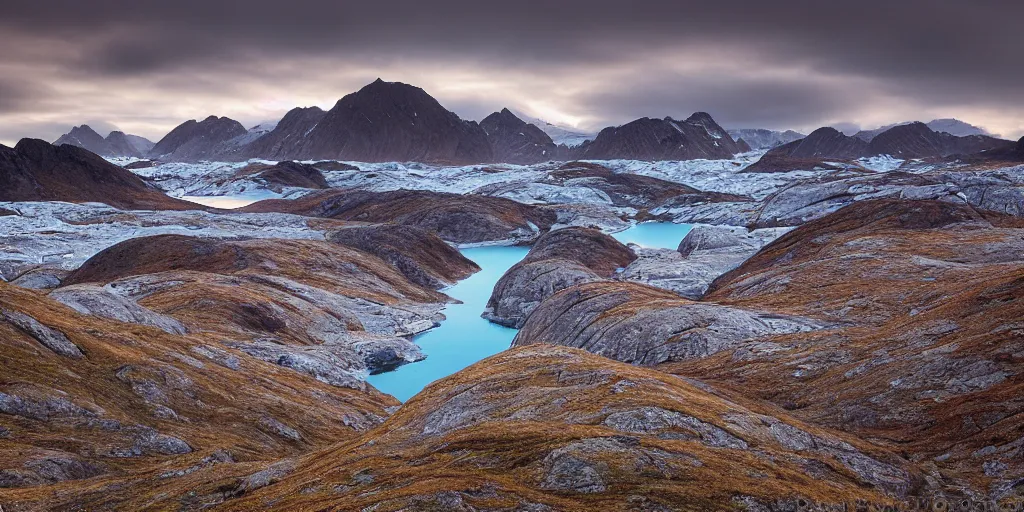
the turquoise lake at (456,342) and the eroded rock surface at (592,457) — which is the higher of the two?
the eroded rock surface at (592,457)

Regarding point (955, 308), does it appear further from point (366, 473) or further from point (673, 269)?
point (673, 269)

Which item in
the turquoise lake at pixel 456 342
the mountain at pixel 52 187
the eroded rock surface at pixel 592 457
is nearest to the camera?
the eroded rock surface at pixel 592 457

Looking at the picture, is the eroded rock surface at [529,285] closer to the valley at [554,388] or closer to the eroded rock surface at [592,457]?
the valley at [554,388]

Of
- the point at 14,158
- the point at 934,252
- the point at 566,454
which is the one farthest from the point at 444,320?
the point at 14,158

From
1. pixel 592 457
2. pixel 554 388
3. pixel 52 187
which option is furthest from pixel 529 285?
pixel 52 187

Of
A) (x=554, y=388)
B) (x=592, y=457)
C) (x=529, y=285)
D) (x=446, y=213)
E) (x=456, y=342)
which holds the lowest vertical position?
(x=456, y=342)

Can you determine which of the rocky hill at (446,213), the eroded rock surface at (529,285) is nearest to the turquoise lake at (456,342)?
the eroded rock surface at (529,285)

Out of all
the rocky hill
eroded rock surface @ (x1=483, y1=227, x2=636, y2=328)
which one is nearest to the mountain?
the rocky hill

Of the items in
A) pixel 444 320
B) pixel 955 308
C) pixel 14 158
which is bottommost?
pixel 444 320

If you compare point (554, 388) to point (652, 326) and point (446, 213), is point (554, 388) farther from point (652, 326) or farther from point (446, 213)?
point (446, 213)

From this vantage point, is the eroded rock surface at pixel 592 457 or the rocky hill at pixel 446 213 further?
the rocky hill at pixel 446 213

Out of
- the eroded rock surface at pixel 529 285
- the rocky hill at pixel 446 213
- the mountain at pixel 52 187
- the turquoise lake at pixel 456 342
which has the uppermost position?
the mountain at pixel 52 187
